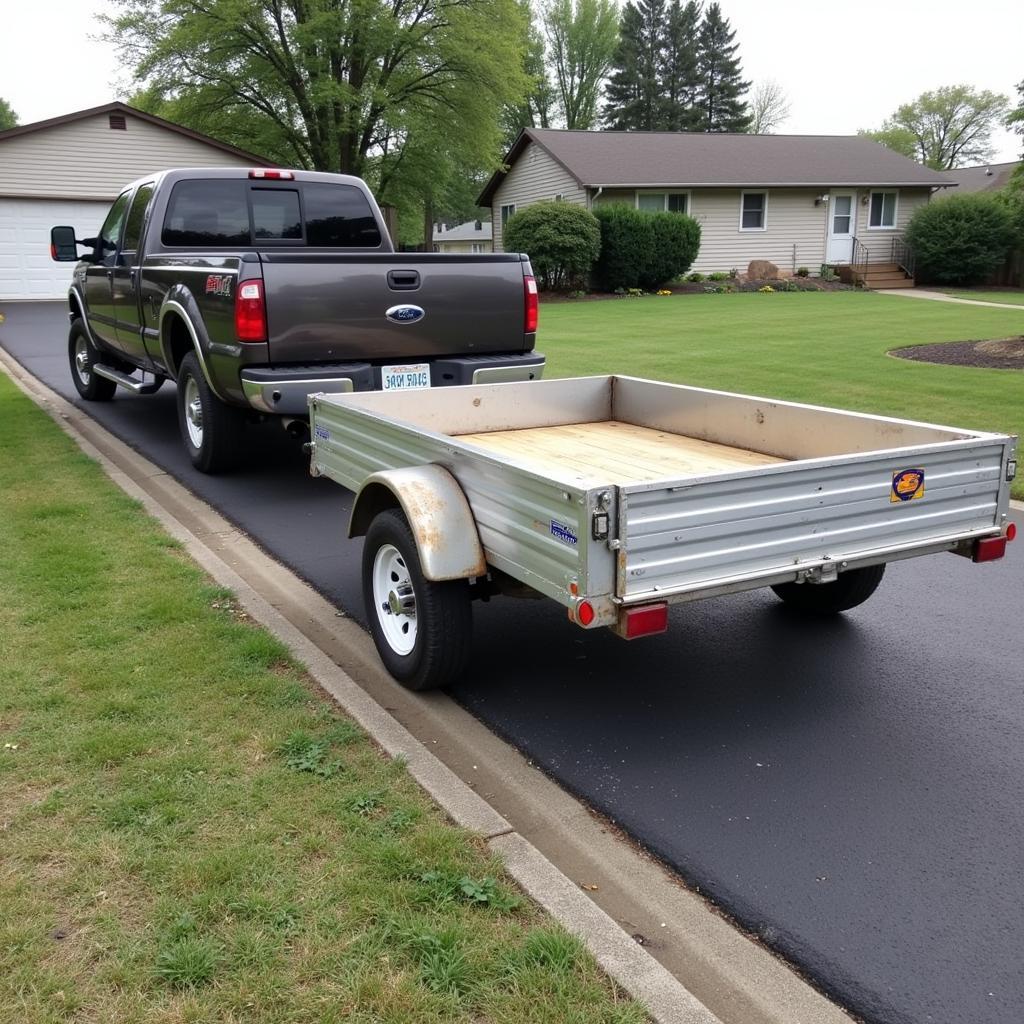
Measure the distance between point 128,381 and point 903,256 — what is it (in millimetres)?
30807

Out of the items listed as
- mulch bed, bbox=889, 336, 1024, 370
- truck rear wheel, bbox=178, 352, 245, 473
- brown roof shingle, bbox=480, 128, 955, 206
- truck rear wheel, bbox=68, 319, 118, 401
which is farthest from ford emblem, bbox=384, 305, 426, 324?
brown roof shingle, bbox=480, 128, 955, 206

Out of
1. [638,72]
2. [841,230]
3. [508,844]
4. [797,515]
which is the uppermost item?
[638,72]

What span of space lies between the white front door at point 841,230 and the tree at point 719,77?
3305cm

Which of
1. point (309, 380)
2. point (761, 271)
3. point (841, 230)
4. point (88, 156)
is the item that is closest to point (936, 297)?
point (761, 271)

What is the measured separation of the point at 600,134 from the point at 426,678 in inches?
1383

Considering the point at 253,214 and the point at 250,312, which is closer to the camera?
the point at 250,312

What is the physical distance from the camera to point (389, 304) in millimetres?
7121

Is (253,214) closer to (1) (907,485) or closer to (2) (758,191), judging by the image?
(1) (907,485)

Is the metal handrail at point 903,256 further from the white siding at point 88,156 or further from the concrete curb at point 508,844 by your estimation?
the concrete curb at point 508,844

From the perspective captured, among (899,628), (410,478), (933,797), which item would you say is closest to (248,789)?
(410,478)

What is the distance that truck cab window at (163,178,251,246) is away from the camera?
341 inches

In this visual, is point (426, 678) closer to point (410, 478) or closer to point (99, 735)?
point (410, 478)

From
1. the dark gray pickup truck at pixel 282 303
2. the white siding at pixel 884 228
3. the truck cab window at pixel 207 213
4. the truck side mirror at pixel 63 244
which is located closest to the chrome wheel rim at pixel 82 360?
the truck side mirror at pixel 63 244

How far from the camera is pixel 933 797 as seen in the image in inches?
139
